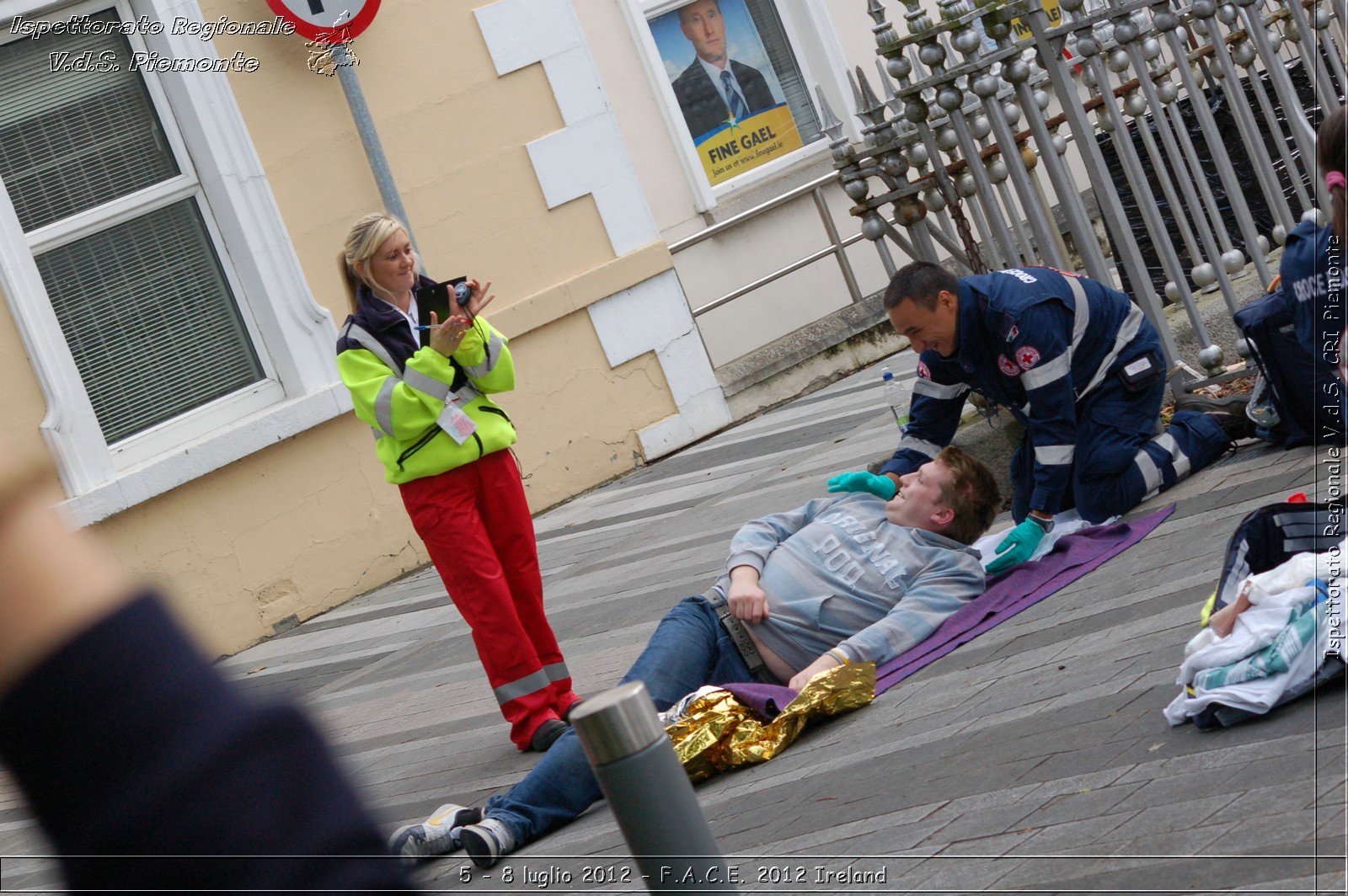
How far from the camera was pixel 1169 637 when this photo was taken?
3.84 m

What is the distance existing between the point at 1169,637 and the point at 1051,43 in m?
3.13

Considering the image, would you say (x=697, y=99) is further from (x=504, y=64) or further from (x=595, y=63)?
(x=504, y=64)

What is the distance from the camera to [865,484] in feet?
17.8

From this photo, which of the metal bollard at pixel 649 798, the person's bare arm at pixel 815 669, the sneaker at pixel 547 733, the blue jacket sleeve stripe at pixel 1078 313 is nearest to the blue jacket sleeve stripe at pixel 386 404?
the sneaker at pixel 547 733

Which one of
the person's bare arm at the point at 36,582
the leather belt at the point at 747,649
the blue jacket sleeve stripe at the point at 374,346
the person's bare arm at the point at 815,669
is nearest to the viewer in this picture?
the person's bare arm at the point at 36,582

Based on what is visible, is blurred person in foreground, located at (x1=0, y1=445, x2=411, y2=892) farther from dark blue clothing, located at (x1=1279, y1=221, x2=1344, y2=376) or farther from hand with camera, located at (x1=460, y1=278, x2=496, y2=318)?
hand with camera, located at (x1=460, y1=278, x2=496, y2=318)

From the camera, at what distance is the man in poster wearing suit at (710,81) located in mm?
12594

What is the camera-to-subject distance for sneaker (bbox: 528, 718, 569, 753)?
5312mm

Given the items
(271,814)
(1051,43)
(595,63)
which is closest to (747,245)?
(595,63)

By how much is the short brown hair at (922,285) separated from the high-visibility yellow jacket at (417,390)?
1.51 m

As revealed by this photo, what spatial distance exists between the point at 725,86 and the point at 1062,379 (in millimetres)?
8034

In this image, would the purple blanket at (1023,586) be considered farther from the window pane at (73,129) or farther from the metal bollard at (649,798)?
the window pane at (73,129)

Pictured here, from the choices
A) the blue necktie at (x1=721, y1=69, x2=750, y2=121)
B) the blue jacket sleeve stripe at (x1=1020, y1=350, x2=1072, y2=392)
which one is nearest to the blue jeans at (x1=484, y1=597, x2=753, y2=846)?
the blue jacket sleeve stripe at (x1=1020, y1=350, x2=1072, y2=392)

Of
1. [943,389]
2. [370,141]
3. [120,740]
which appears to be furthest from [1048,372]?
[370,141]
